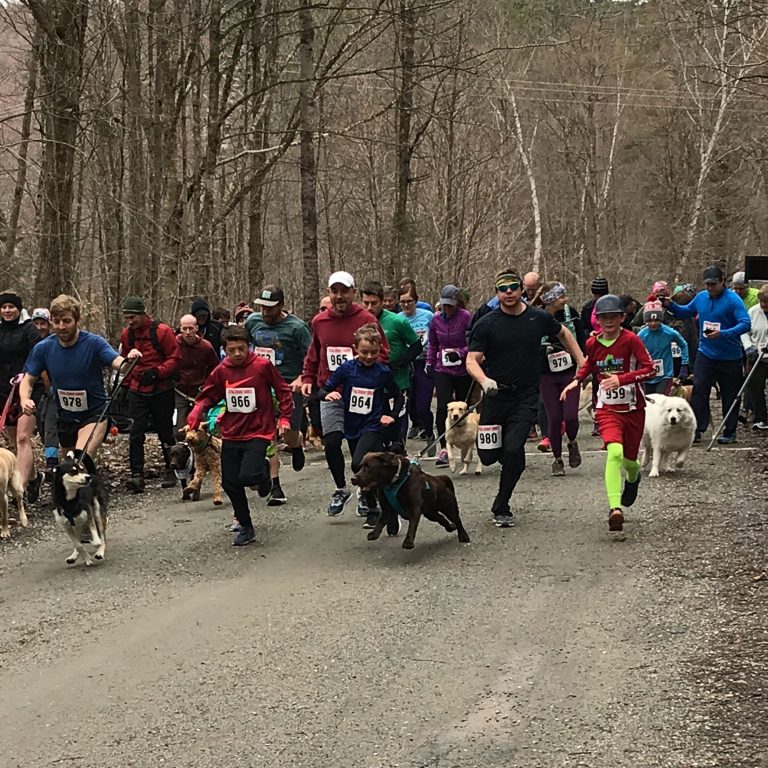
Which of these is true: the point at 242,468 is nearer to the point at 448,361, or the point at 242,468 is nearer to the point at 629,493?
the point at 629,493

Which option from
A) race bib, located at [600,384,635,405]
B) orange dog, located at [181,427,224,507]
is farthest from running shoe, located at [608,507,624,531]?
orange dog, located at [181,427,224,507]

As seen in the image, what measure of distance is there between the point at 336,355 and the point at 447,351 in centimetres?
385

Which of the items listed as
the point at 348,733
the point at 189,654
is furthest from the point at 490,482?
the point at 348,733

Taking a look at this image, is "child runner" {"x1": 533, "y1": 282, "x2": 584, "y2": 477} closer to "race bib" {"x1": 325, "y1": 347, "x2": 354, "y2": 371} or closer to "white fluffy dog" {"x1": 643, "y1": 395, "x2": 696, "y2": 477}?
"white fluffy dog" {"x1": 643, "y1": 395, "x2": 696, "y2": 477}

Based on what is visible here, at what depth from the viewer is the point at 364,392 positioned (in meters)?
9.47

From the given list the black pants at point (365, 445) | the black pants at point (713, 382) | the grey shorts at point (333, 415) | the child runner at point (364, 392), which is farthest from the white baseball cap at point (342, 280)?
the black pants at point (713, 382)

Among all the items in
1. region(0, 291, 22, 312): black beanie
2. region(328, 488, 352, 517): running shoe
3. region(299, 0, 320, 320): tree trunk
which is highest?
region(299, 0, 320, 320): tree trunk

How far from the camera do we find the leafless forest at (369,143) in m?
18.4

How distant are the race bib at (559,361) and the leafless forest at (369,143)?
4800 millimetres

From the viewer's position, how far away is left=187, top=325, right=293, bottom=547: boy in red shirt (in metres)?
9.31

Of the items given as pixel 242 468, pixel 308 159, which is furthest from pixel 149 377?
pixel 308 159

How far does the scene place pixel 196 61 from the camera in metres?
19.7

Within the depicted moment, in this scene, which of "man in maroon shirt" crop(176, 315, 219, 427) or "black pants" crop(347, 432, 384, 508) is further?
"man in maroon shirt" crop(176, 315, 219, 427)

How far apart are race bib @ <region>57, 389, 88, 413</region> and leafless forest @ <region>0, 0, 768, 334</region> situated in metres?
7.51
